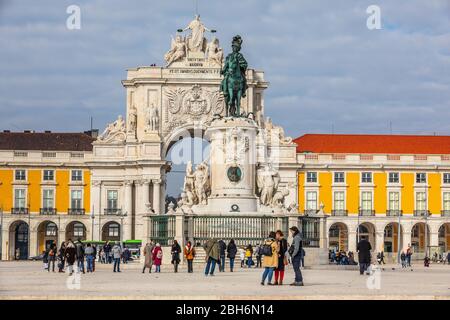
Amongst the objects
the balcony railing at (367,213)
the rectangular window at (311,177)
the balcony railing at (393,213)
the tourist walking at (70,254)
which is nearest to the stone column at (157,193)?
the rectangular window at (311,177)

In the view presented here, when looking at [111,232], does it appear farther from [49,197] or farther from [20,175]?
[20,175]

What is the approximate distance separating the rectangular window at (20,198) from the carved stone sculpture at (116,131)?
885cm

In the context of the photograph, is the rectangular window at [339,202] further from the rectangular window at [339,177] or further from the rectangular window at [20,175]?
the rectangular window at [20,175]

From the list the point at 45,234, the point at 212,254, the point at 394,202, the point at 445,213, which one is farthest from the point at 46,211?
the point at 212,254

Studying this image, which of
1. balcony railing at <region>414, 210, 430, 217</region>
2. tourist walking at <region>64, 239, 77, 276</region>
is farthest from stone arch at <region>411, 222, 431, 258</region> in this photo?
tourist walking at <region>64, 239, 77, 276</region>

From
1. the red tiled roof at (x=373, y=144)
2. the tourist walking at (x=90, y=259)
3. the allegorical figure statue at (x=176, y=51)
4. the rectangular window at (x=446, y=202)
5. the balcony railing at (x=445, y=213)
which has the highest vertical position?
the allegorical figure statue at (x=176, y=51)

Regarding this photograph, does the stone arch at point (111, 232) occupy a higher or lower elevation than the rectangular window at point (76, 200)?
lower

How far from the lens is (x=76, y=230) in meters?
118

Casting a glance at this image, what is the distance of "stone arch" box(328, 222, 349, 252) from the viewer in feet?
382

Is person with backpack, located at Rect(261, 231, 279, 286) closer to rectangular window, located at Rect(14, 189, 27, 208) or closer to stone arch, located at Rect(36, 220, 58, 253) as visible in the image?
stone arch, located at Rect(36, 220, 58, 253)

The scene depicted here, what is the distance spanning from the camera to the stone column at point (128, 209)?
111062mm

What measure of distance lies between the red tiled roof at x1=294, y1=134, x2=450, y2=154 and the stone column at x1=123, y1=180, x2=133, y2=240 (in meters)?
17.1

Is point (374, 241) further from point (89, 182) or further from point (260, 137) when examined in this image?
point (89, 182)

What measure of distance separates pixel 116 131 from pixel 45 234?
12.1 meters
